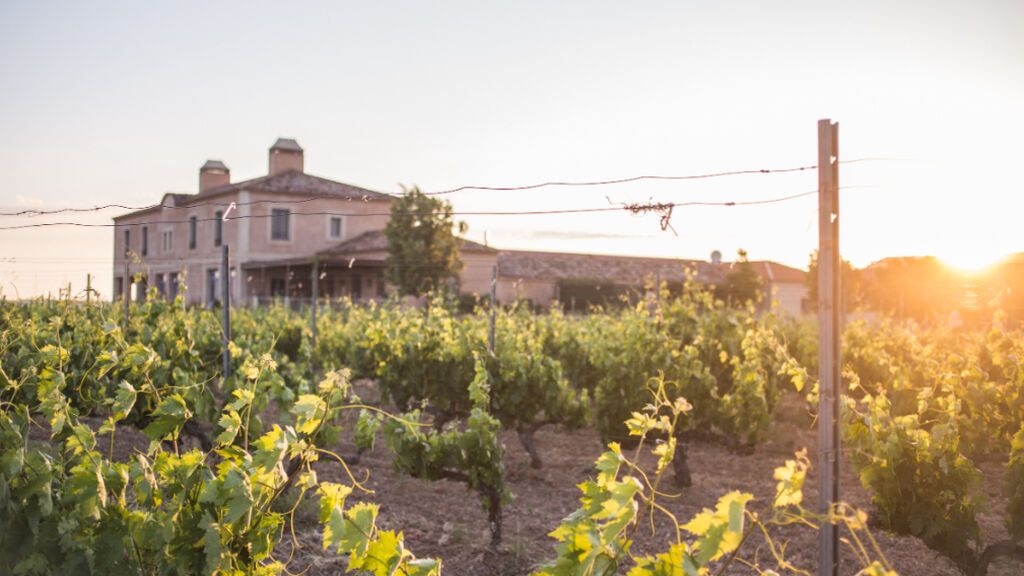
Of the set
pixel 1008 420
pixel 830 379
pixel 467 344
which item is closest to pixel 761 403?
pixel 1008 420

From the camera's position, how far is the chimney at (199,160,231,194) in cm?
3859

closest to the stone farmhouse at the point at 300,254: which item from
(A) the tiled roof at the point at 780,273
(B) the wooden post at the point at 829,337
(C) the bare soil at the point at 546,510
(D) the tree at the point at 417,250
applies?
(D) the tree at the point at 417,250

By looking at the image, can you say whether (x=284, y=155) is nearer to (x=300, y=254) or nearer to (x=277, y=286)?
(x=300, y=254)

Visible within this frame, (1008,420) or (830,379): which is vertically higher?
(830,379)

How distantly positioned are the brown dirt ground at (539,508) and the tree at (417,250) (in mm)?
19562

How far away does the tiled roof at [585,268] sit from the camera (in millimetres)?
35531

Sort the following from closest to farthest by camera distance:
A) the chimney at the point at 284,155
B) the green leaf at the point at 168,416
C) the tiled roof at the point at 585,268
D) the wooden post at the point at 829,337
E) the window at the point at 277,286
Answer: the wooden post at the point at 829,337
the green leaf at the point at 168,416
the window at the point at 277,286
the chimney at the point at 284,155
the tiled roof at the point at 585,268

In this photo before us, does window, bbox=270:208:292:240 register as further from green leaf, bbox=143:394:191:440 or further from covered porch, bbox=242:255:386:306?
green leaf, bbox=143:394:191:440

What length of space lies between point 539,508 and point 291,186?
28461 millimetres

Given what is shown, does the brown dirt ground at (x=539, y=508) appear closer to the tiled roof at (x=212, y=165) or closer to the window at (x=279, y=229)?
the window at (x=279, y=229)

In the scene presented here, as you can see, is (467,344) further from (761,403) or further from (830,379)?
(830,379)

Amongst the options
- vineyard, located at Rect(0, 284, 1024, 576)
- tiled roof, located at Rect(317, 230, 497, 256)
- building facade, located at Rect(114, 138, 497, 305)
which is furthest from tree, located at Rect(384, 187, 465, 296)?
vineyard, located at Rect(0, 284, 1024, 576)

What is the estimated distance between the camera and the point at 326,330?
1434cm

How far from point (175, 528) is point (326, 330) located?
11.3 metres
